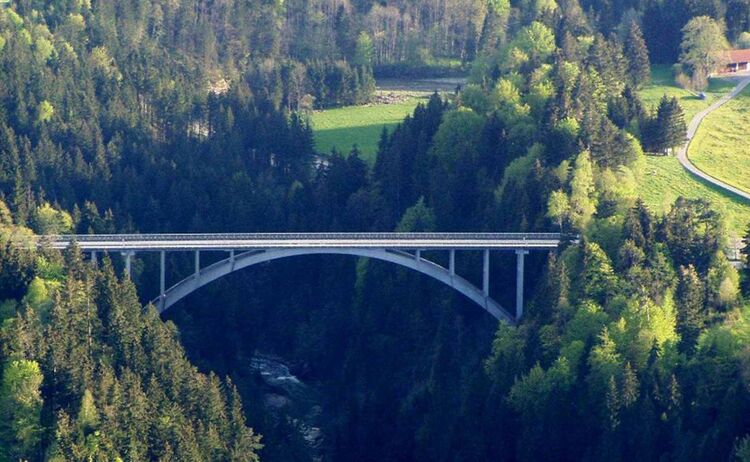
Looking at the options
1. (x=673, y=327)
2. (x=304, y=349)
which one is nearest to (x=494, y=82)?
(x=304, y=349)

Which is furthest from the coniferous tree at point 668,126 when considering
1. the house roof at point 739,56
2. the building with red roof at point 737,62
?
the house roof at point 739,56

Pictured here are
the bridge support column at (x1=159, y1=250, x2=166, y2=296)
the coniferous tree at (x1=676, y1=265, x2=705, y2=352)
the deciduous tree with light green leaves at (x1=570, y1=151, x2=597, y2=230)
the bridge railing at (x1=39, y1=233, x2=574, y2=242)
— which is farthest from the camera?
the bridge support column at (x1=159, y1=250, x2=166, y2=296)

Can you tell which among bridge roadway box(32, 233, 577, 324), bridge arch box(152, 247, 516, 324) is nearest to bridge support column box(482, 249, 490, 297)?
bridge roadway box(32, 233, 577, 324)

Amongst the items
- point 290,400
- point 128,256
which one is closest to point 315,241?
point 128,256

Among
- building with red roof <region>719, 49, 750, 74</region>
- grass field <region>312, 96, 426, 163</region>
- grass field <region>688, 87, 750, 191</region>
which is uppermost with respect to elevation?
building with red roof <region>719, 49, 750, 74</region>

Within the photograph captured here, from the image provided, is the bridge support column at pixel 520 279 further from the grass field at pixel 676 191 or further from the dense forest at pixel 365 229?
the grass field at pixel 676 191

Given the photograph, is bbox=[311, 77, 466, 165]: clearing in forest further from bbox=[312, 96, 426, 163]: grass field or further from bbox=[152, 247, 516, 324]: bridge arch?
bbox=[152, 247, 516, 324]: bridge arch

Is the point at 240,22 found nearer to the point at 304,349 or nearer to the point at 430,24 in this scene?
the point at 430,24

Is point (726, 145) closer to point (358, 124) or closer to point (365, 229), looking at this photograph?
point (365, 229)
